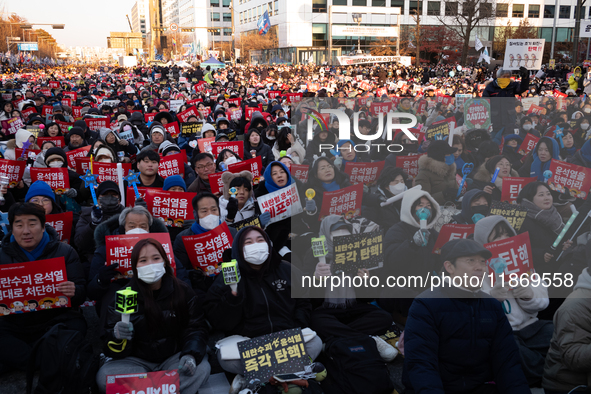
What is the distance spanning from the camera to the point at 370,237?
4039 mm

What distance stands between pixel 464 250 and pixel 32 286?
10.2ft

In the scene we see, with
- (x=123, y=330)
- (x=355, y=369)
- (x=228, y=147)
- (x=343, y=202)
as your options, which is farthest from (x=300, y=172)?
(x=123, y=330)

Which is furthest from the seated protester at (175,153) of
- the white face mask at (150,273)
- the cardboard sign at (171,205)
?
the white face mask at (150,273)

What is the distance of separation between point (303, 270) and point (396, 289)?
35.0 inches

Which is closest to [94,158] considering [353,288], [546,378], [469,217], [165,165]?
[165,165]

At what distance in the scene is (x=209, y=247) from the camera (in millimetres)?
4414

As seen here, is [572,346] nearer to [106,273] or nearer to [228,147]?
[106,273]

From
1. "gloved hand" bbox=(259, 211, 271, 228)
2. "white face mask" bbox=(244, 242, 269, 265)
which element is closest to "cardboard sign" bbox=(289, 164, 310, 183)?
"gloved hand" bbox=(259, 211, 271, 228)

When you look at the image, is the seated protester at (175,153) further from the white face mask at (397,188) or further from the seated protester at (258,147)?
the white face mask at (397,188)

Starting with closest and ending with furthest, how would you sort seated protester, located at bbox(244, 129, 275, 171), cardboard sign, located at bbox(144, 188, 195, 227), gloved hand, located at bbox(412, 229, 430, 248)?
1. gloved hand, located at bbox(412, 229, 430, 248)
2. cardboard sign, located at bbox(144, 188, 195, 227)
3. seated protester, located at bbox(244, 129, 275, 171)

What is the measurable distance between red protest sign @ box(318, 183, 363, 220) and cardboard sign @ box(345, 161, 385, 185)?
178cm

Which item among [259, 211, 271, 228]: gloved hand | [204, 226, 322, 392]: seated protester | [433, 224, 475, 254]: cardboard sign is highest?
[433, 224, 475, 254]: cardboard sign

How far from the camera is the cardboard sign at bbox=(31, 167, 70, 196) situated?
633 centimetres

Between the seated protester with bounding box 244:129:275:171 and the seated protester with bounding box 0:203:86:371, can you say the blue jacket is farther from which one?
the seated protester with bounding box 244:129:275:171
